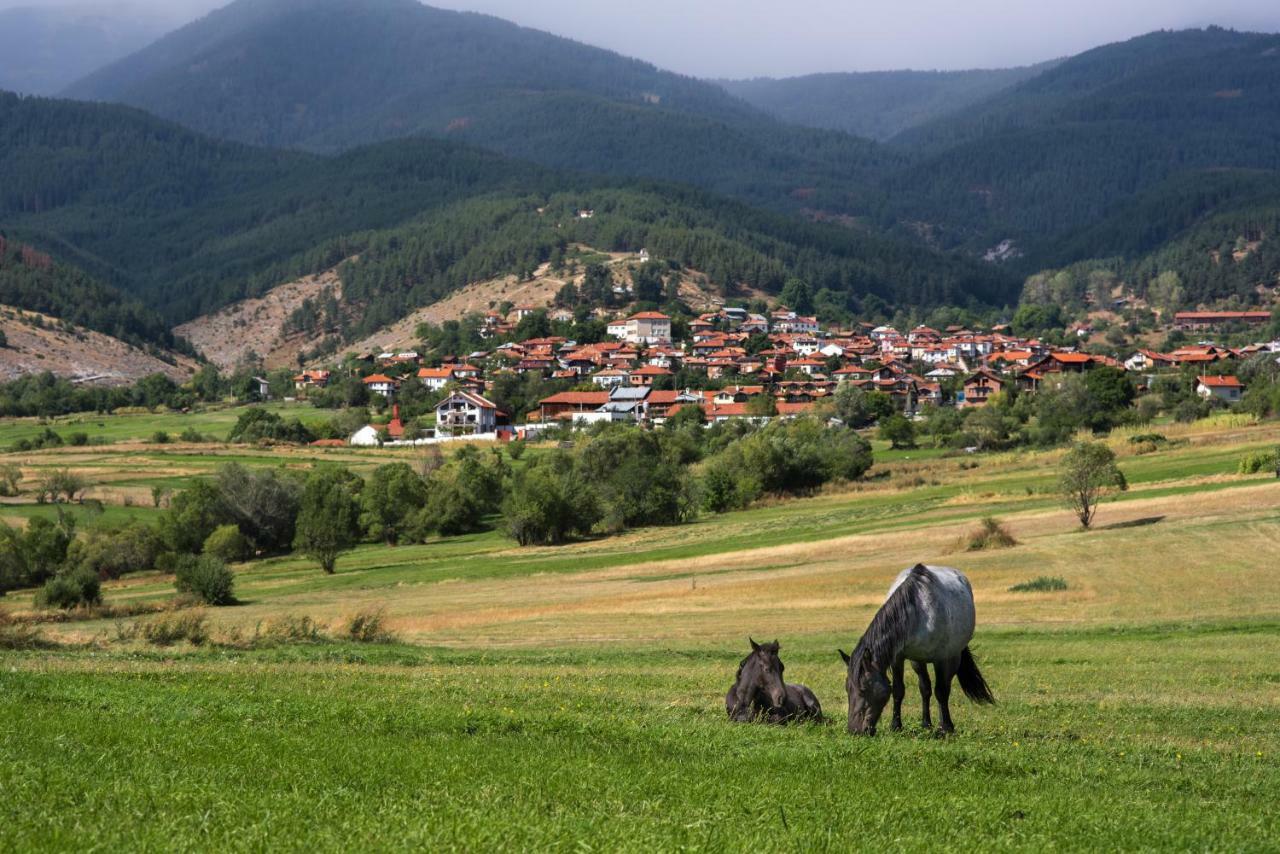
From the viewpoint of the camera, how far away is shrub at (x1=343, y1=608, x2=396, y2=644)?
108 feet

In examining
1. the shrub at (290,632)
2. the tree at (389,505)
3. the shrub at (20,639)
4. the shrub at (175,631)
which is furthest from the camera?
the tree at (389,505)

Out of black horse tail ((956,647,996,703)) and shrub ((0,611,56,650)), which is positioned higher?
black horse tail ((956,647,996,703))

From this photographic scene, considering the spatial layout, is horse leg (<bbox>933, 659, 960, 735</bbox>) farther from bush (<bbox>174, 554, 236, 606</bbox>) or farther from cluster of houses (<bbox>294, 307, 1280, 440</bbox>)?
cluster of houses (<bbox>294, 307, 1280, 440</bbox>)

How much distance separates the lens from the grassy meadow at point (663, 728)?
956 cm

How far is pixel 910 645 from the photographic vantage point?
15.7 metres

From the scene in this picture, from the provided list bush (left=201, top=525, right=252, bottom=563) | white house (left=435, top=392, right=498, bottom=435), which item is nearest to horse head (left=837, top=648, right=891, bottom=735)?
bush (left=201, top=525, right=252, bottom=563)

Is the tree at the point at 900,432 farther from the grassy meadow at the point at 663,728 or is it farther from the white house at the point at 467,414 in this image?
the grassy meadow at the point at 663,728

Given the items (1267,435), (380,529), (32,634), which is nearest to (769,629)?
(32,634)

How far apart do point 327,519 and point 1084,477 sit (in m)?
42.1

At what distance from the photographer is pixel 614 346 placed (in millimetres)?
198875

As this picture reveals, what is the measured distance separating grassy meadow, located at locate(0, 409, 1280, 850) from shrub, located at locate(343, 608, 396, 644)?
0.41m

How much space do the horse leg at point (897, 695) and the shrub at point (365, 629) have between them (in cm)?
1966

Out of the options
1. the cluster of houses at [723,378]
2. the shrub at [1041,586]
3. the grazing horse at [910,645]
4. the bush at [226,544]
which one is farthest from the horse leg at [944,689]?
the cluster of houses at [723,378]

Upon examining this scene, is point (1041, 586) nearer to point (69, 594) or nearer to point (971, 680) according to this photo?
point (971, 680)
